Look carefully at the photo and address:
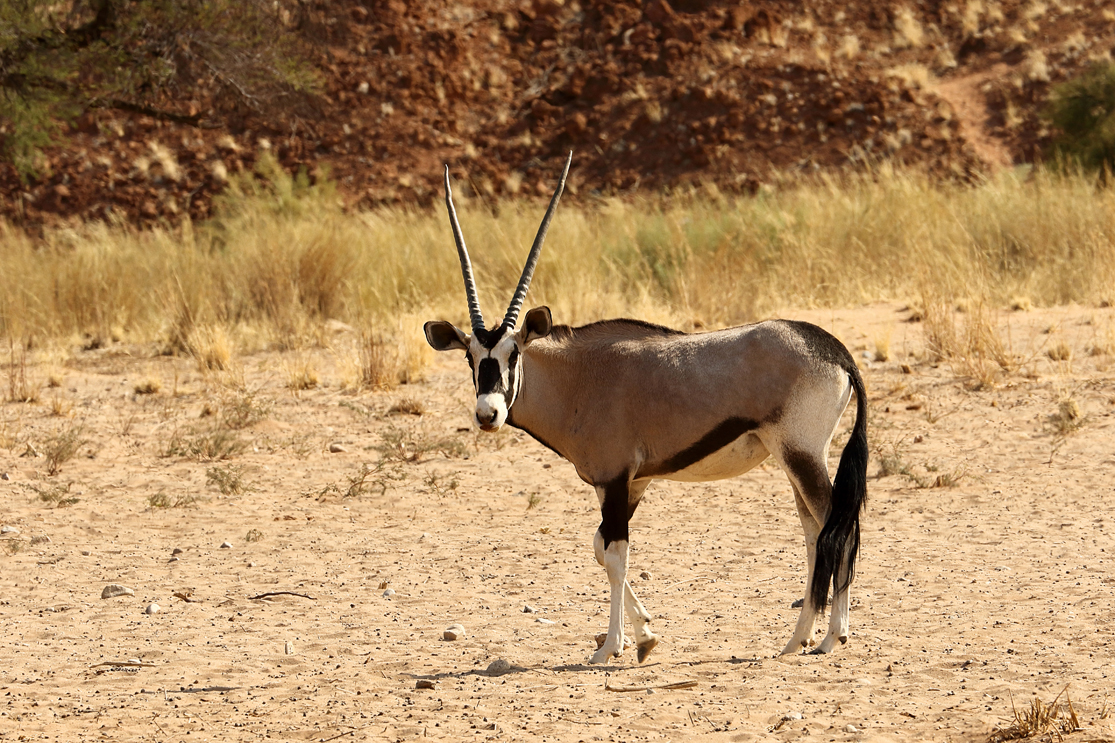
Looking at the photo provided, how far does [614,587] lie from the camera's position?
222 inches

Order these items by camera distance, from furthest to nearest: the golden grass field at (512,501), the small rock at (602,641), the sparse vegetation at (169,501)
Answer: the sparse vegetation at (169,501)
the small rock at (602,641)
the golden grass field at (512,501)

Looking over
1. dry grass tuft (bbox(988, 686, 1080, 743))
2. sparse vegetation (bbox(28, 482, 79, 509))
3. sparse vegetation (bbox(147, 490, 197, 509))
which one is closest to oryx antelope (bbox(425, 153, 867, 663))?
dry grass tuft (bbox(988, 686, 1080, 743))

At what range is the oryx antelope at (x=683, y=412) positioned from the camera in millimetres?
5449

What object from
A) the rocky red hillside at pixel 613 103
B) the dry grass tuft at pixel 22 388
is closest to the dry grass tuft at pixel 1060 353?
the dry grass tuft at pixel 22 388

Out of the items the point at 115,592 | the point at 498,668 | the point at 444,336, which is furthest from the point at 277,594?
the point at 444,336

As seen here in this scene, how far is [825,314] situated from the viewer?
14.2 meters

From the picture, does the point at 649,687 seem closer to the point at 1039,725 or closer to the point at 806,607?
the point at 806,607

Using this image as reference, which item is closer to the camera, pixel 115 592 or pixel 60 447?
pixel 115 592

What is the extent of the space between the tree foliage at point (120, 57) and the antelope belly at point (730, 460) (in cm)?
1391

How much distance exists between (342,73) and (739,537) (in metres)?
25.5

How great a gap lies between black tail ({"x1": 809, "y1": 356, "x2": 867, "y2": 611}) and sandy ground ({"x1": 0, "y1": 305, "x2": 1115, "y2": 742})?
0.38 m

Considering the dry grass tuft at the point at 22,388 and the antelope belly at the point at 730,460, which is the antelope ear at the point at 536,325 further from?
the dry grass tuft at the point at 22,388

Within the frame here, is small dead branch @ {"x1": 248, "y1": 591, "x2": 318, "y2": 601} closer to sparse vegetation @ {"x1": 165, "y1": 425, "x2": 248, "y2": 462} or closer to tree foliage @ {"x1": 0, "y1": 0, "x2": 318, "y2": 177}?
sparse vegetation @ {"x1": 165, "y1": 425, "x2": 248, "y2": 462}

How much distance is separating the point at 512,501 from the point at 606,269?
312 inches
